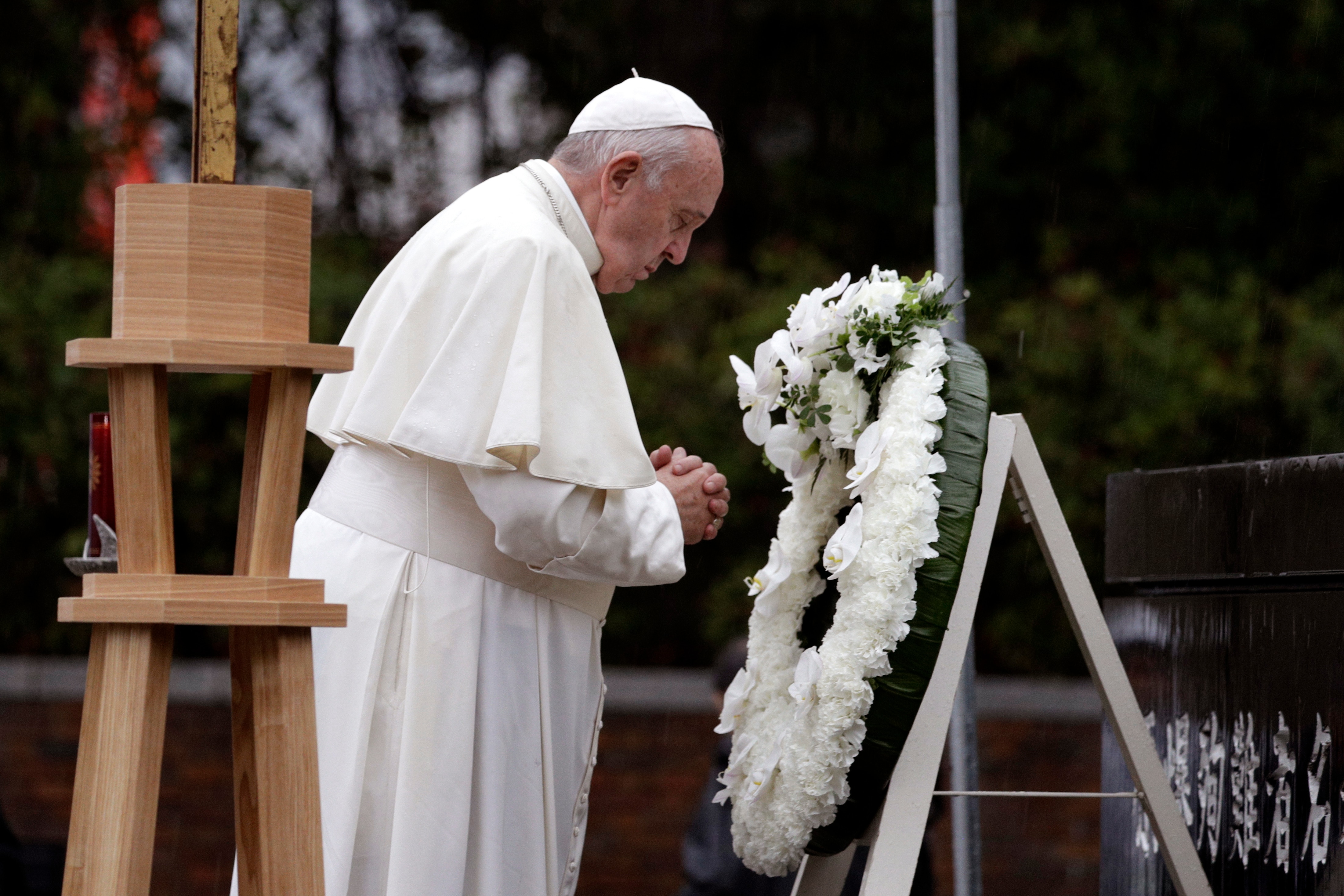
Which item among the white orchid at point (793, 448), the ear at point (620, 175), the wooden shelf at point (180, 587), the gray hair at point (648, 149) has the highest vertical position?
the gray hair at point (648, 149)

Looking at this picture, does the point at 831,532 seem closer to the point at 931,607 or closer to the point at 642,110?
the point at 931,607

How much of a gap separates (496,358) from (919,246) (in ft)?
20.2

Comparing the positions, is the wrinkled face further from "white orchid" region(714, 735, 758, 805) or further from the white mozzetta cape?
"white orchid" region(714, 735, 758, 805)

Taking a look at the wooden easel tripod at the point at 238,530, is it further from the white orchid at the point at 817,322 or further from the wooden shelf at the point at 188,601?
the white orchid at the point at 817,322

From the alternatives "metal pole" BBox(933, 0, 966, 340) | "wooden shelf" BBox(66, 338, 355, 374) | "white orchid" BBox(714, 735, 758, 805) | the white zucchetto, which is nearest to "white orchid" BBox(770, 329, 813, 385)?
the white zucchetto

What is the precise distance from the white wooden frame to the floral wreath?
5.1 inches

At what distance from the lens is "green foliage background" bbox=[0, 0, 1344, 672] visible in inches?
253

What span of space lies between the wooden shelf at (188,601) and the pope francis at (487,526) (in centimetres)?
47

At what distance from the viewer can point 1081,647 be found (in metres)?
2.91

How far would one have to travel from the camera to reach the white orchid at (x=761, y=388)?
114 inches

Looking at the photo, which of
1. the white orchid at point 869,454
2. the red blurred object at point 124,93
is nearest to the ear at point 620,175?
the white orchid at point 869,454

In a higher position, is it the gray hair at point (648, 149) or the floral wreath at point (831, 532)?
the gray hair at point (648, 149)

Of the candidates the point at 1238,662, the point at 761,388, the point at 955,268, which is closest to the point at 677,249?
the point at 761,388

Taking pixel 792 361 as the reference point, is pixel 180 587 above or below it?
below
